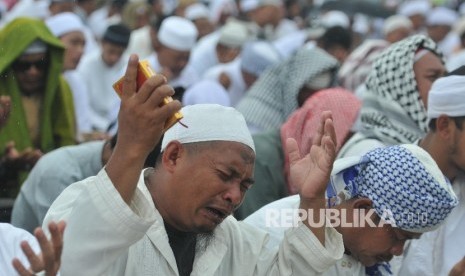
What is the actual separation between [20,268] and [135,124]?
49cm

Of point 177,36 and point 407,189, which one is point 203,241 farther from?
point 177,36

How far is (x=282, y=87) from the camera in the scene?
6.64 m

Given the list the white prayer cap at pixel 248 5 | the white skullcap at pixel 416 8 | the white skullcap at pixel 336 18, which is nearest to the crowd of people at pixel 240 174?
the white skullcap at pixel 336 18

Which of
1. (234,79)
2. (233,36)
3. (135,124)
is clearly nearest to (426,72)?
(135,124)

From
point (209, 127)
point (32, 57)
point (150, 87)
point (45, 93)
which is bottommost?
point (45, 93)

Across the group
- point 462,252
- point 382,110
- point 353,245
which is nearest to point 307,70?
point 382,110

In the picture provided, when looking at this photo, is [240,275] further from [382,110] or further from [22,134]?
[22,134]

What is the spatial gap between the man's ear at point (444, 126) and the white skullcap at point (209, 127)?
129 cm

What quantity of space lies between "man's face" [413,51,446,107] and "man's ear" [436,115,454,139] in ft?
3.25

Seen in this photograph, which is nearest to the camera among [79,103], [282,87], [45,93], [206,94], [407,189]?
[407,189]

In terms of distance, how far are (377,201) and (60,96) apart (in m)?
3.31

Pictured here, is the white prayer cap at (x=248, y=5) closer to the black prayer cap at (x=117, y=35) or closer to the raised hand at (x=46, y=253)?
the black prayer cap at (x=117, y=35)

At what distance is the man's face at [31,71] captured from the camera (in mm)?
6152

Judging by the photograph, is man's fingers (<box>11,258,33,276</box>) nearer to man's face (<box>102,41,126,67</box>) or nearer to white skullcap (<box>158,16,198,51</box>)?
white skullcap (<box>158,16,198,51</box>)
